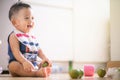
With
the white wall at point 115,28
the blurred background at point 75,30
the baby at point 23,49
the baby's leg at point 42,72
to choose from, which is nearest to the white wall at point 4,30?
the blurred background at point 75,30

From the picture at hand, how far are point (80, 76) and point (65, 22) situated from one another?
106 centimetres

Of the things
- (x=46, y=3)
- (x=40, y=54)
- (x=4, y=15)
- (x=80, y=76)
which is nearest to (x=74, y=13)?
(x=46, y=3)

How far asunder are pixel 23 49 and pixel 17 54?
50mm

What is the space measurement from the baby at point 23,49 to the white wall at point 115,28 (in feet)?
3.91

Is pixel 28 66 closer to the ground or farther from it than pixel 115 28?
closer to the ground

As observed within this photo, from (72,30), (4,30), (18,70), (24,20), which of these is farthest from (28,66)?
(72,30)

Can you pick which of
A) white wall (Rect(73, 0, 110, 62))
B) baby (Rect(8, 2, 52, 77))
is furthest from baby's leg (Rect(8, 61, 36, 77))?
white wall (Rect(73, 0, 110, 62))

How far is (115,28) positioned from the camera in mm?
2396

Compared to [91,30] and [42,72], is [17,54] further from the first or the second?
[91,30]

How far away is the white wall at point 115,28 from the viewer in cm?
239

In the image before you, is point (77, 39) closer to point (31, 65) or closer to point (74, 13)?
point (74, 13)

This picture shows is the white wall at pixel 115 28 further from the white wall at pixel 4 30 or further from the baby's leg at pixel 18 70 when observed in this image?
the baby's leg at pixel 18 70

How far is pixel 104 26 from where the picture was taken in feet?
8.31

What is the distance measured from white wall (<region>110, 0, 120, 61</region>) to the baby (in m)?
1.19
